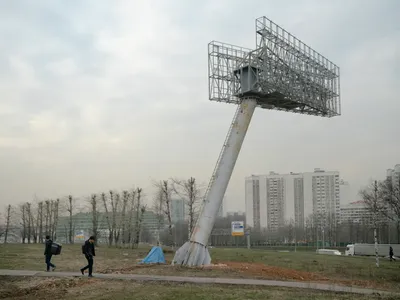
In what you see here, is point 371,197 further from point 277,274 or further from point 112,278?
point 112,278

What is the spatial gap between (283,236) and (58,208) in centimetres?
6264

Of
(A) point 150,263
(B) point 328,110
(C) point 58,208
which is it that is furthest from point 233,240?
(A) point 150,263

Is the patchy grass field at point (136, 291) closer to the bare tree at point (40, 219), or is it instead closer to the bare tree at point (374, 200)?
the bare tree at point (374, 200)

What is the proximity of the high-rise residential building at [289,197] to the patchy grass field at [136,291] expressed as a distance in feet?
359

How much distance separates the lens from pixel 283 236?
379 feet

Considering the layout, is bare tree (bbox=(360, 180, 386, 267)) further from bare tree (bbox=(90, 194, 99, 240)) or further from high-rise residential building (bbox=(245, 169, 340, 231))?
high-rise residential building (bbox=(245, 169, 340, 231))

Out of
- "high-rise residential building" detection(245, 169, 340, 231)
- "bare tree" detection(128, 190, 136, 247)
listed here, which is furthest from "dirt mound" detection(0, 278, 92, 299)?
"high-rise residential building" detection(245, 169, 340, 231)

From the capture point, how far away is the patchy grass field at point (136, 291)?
12891 millimetres

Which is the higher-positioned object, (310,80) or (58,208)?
(310,80)

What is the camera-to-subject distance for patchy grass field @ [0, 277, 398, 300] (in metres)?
12.9

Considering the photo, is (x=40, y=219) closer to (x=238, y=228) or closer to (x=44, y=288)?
(x=238, y=228)

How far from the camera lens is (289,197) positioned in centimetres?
13025

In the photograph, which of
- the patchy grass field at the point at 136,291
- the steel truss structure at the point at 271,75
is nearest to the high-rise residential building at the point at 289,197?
the steel truss structure at the point at 271,75

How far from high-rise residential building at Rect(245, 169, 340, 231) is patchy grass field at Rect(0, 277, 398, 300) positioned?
359ft
